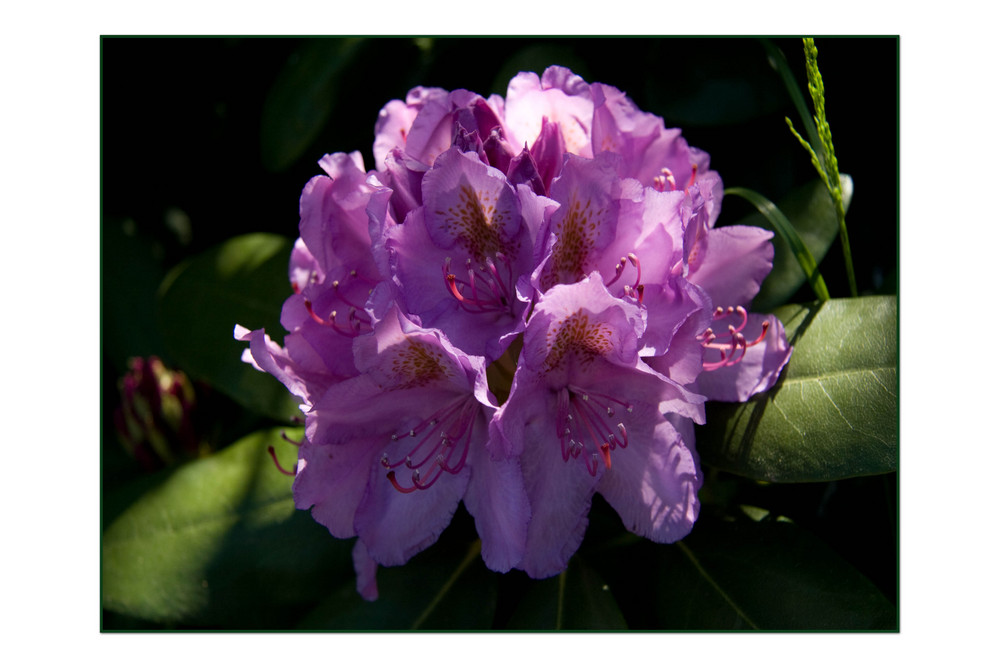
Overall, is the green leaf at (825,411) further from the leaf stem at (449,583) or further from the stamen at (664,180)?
the leaf stem at (449,583)

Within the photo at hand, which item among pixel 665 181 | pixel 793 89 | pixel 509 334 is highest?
pixel 793 89

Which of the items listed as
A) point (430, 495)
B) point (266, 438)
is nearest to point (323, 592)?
point (266, 438)

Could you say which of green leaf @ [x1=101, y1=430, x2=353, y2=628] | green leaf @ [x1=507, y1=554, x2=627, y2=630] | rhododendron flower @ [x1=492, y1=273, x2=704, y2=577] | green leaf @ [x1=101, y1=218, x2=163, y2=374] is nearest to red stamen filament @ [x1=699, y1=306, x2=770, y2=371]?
rhododendron flower @ [x1=492, y1=273, x2=704, y2=577]

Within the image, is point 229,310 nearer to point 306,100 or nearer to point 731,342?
point 306,100

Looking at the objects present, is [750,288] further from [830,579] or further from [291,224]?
[291,224]

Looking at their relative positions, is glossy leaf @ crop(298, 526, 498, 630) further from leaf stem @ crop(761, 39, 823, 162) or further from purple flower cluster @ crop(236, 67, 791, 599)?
leaf stem @ crop(761, 39, 823, 162)

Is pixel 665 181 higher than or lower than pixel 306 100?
lower

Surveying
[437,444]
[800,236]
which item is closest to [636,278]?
[437,444]
